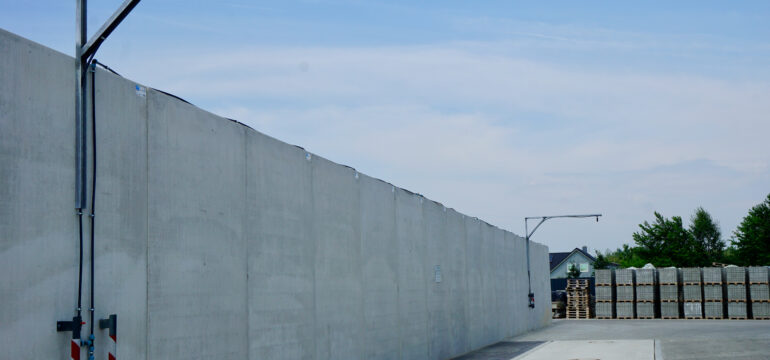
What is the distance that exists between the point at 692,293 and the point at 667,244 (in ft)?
132

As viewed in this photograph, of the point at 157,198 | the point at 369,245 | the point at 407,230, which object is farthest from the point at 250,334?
the point at 407,230

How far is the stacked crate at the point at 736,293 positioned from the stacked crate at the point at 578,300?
7.34m

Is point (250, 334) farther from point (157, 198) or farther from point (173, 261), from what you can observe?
point (157, 198)

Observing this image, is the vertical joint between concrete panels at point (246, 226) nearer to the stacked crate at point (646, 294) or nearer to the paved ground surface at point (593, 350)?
the paved ground surface at point (593, 350)

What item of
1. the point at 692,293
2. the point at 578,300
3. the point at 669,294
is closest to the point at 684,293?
the point at 692,293

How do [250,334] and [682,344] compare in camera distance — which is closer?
[250,334]

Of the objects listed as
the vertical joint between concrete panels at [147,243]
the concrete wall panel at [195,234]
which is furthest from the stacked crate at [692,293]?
the vertical joint between concrete panels at [147,243]

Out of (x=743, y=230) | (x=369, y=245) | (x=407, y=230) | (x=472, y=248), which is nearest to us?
(x=369, y=245)

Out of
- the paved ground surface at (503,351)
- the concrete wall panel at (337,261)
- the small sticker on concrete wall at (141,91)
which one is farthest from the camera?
the paved ground surface at (503,351)

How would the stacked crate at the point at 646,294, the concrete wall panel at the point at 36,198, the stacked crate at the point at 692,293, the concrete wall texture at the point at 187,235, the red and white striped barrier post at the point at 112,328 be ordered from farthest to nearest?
the stacked crate at the point at 646,294 < the stacked crate at the point at 692,293 < the red and white striped barrier post at the point at 112,328 < the concrete wall texture at the point at 187,235 < the concrete wall panel at the point at 36,198

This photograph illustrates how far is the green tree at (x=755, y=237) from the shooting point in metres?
63.9

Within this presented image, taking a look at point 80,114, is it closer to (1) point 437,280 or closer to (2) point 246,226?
(2) point 246,226

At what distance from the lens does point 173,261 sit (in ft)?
27.1

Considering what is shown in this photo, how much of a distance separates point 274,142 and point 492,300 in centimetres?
1586
